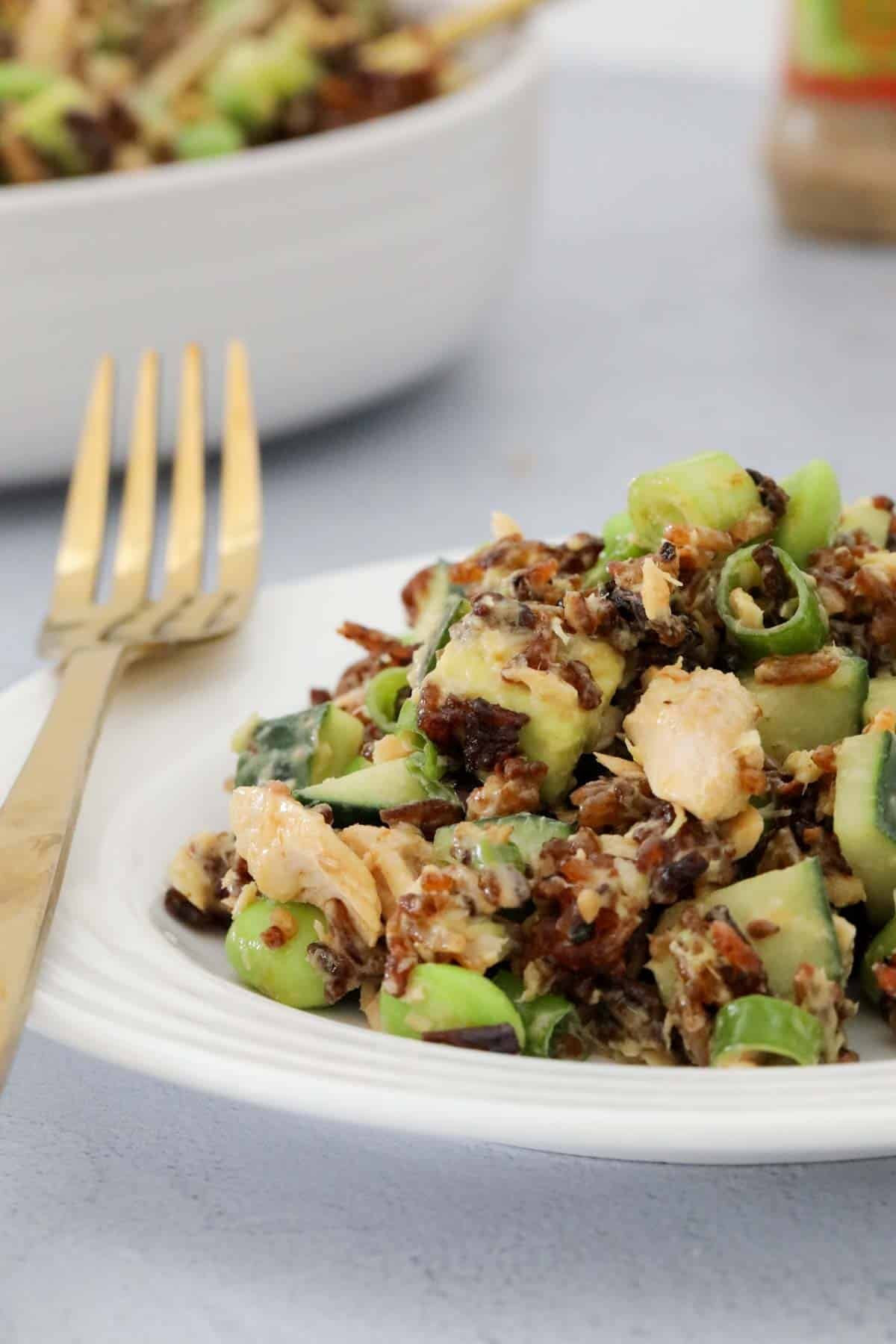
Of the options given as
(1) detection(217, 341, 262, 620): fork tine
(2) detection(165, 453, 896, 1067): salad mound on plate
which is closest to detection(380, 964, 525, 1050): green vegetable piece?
(2) detection(165, 453, 896, 1067): salad mound on plate

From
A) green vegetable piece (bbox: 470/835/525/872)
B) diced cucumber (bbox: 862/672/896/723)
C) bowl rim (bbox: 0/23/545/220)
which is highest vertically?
diced cucumber (bbox: 862/672/896/723)

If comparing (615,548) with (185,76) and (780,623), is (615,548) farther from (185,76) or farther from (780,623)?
(185,76)

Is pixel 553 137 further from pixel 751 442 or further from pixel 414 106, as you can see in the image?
pixel 751 442

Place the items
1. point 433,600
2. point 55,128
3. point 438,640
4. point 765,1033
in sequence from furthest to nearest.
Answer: point 55,128 < point 433,600 < point 438,640 < point 765,1033

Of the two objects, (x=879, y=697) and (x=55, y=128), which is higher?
(x=879, y=697)

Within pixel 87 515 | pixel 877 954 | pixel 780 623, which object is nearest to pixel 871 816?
pixel 877 954

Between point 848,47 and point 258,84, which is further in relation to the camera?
point 848,47

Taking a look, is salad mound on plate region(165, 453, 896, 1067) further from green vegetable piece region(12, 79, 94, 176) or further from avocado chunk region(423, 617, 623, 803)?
green vegetable piece region(12, 79, 94, 176)
